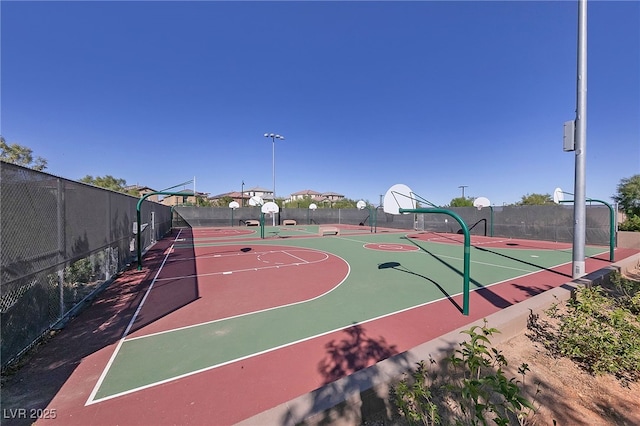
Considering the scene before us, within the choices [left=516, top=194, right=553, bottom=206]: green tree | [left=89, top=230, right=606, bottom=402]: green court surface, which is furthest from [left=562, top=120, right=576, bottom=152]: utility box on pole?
[left=516, top=194, right=553, bottom=206]: green tree

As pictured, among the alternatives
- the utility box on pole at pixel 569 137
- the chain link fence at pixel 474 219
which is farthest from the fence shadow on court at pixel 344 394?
the chain link fence at pixel 474 219

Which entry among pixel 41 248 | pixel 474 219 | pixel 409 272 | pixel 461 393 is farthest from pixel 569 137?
pixel 474 219

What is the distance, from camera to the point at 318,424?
7.29 ft

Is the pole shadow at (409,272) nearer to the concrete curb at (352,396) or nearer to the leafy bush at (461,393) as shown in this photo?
the concrete curb at (352,396)

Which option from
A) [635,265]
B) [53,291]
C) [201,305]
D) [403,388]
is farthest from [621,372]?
[635,265]

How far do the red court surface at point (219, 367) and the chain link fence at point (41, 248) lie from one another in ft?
1.52

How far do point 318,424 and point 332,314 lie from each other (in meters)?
3.54

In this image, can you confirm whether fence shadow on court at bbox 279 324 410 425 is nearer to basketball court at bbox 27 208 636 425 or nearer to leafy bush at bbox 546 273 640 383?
basketball court at bbox 27 208 636 425

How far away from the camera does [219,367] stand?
12.5 ft

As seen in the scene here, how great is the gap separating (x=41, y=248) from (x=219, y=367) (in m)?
3.59

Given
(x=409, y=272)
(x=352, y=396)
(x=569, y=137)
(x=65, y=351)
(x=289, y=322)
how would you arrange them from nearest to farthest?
(x=352, y=396), (x=65, y=351), (x=289, y=322), (x=569, y=137), (x=409, y=272)

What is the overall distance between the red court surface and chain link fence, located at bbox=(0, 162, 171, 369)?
46 cm

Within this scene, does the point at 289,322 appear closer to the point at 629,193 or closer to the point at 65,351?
the point at 65,351

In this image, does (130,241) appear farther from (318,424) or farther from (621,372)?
(621,372)
